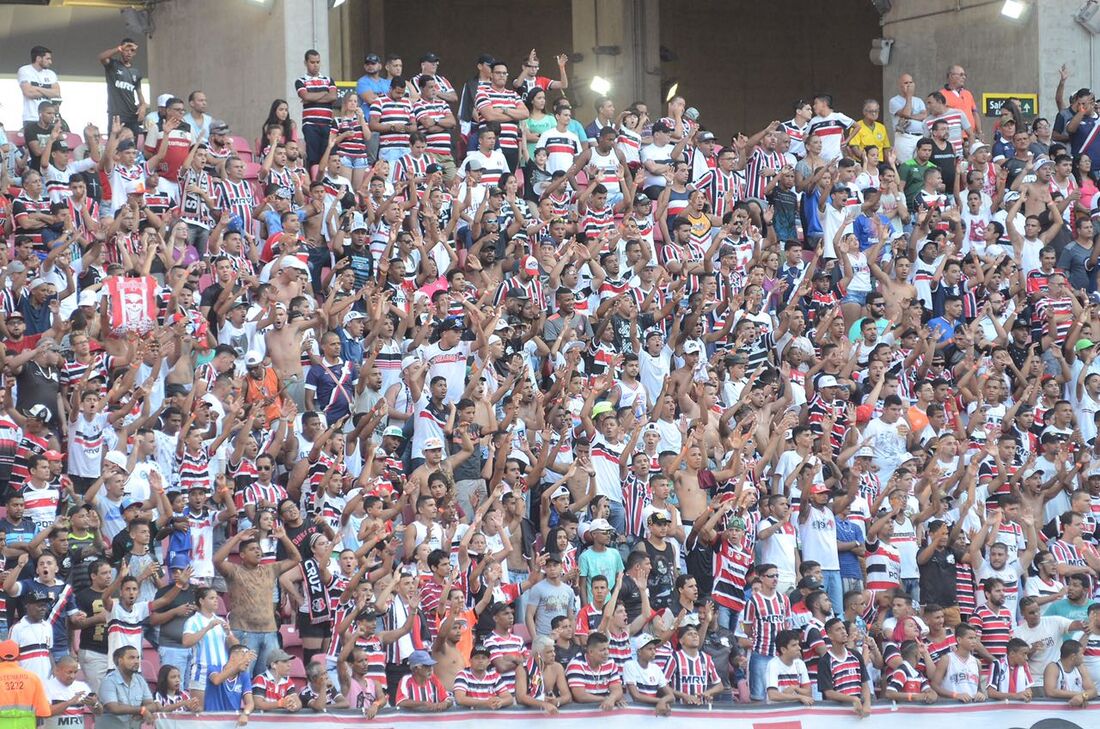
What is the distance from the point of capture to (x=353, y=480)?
17.2 m

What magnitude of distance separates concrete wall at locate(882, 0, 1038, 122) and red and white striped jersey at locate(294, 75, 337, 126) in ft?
32.1

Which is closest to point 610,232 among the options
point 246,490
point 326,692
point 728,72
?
point 246,490

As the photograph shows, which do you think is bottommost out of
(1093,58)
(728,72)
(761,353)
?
(761,353)

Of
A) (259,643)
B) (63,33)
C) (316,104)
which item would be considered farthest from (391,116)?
(63,33)

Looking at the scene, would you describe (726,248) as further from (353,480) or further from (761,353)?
(353,480)

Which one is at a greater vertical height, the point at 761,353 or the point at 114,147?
the point at 114,147

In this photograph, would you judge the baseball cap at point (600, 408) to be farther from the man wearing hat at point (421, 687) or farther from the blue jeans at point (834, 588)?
the man wearing hat at point (421, 687)

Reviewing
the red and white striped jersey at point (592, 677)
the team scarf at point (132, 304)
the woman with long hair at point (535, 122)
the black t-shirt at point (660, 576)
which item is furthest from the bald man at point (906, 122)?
the red and white striped jersey at point (592, 677)

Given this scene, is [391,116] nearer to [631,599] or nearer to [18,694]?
[631,599]

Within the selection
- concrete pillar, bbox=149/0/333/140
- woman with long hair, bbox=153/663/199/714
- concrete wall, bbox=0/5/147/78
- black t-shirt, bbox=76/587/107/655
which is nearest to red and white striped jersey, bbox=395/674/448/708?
woman with long hair, bbox=153/663/199/714

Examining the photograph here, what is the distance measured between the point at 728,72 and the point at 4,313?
74.2 feet

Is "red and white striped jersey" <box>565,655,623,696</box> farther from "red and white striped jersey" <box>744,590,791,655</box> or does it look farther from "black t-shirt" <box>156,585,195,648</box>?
"black t-shirt" <box>156,585,195,648</box>

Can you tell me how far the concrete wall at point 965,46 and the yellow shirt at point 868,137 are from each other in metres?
3.42

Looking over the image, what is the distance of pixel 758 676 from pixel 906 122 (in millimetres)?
10687
